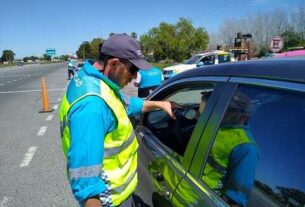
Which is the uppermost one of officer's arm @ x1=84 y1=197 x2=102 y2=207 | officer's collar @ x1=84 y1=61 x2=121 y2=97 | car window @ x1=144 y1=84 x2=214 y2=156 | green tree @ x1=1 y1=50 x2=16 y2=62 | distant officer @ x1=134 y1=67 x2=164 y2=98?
officer's collar @ x1=84 y1=61 x2=121 y2=97

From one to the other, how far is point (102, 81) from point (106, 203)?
731 millimetres

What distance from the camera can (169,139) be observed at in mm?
2816

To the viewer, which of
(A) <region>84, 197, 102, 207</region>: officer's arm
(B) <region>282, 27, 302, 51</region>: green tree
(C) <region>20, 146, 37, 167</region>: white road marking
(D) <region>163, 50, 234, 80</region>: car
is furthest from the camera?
(B) <region>282, 27, 302, 51</region>: green tree

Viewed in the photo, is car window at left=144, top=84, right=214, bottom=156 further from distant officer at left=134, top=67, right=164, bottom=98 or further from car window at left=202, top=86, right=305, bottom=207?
distant officer at left=134, top=67, right=164, bottom=98

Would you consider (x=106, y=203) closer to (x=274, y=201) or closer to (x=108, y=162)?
(x=108, y=162)

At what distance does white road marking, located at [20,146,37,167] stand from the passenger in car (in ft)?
16.2

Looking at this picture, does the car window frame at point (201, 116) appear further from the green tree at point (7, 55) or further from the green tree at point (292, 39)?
the green tree at point (7, 55)

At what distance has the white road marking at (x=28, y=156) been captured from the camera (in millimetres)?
6230

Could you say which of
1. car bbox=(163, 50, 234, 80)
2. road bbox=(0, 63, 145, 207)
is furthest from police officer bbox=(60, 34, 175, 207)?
car bbox=(163, 50, 234, 80)

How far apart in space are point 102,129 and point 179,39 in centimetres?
6327

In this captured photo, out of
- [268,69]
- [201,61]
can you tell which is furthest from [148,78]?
[201,61]

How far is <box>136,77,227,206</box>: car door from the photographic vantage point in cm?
207

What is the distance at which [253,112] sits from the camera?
5.67 ft

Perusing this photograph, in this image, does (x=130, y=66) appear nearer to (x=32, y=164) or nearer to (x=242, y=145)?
(x=242, y=145)
